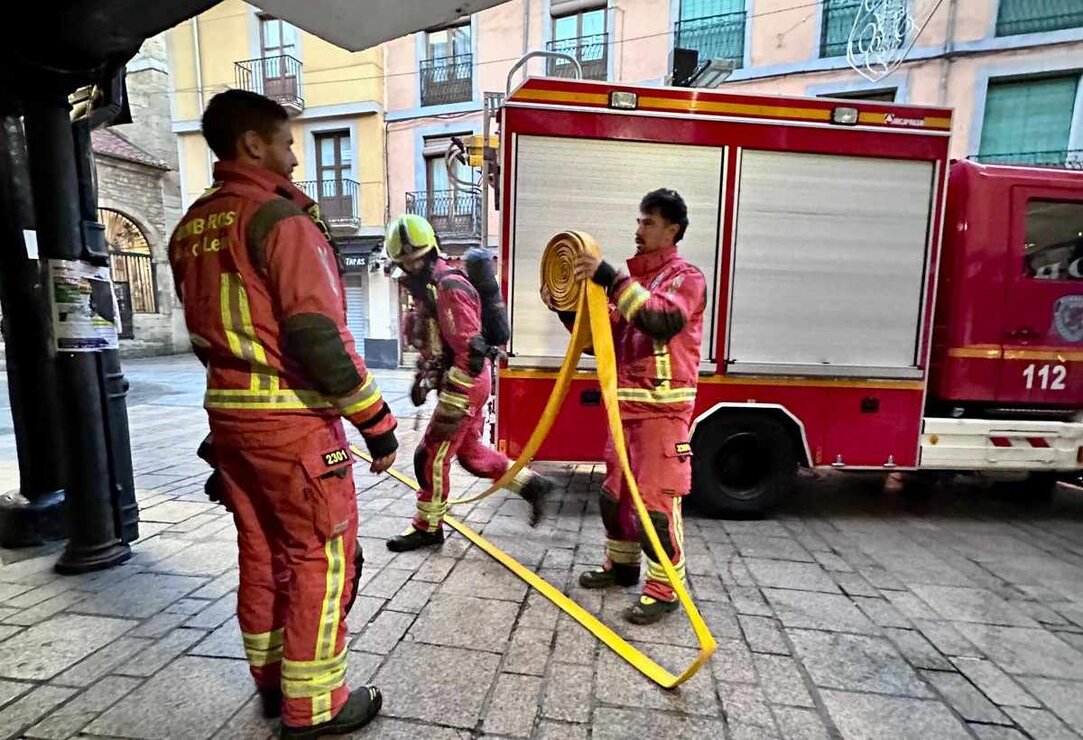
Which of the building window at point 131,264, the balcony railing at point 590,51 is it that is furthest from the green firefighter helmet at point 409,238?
the building window at point 131,264

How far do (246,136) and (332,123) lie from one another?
17343 mm

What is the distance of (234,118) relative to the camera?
185 cm

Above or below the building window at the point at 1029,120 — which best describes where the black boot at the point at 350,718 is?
below

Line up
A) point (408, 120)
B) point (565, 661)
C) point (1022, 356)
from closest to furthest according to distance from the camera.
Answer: point (565, 661) → point (1022, 356) → point (408, 120)

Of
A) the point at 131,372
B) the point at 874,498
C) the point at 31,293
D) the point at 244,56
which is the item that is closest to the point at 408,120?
the point at 244,56

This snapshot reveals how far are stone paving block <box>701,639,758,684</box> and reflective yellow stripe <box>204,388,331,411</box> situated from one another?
201cm

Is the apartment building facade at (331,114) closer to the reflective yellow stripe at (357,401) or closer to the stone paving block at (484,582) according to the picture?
the stone paving block at (484,582)

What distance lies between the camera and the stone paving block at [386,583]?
3.08 metres

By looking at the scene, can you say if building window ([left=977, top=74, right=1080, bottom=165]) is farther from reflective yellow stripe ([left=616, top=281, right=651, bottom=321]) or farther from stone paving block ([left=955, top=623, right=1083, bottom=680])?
reflective yellow stripe ([left=616, top=281, right=651, bottom=321])

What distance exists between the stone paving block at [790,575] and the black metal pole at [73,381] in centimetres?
383

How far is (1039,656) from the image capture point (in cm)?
269

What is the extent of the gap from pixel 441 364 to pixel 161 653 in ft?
6.64

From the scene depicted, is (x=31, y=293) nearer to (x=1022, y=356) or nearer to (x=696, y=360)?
(x=696, y=360)

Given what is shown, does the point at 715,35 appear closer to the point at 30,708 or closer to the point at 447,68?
the point at 447,68
